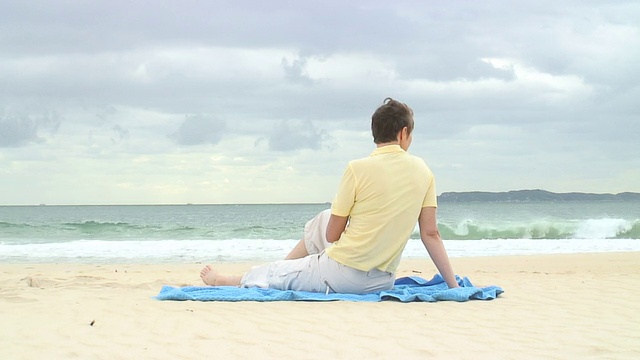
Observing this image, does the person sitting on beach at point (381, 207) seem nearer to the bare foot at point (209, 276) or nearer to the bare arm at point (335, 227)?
the bare arm at point (335, 227)

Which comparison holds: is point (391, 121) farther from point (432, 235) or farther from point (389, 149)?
point (432, 235)

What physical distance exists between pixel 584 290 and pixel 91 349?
4913 mm

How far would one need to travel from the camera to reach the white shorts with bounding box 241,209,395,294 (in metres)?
5.84

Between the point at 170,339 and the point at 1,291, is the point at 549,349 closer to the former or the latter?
the point at 170,339

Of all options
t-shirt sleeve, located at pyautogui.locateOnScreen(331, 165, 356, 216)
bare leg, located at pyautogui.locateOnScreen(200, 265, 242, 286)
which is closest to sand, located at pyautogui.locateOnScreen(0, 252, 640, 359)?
bare leg, located at pyautogui.locateOnScreen(200, 265, 242, 286)

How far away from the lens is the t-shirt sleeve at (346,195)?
546 cm

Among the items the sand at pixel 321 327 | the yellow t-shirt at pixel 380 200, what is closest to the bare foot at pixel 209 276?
the sand at pixel 321 327

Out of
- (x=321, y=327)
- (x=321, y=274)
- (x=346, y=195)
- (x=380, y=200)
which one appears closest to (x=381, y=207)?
(x=380, y=200)

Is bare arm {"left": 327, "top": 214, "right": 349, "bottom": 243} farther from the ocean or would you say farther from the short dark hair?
the ocean

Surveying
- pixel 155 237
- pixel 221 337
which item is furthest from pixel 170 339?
pixel 155 237

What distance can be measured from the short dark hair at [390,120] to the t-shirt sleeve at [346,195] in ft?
1.28

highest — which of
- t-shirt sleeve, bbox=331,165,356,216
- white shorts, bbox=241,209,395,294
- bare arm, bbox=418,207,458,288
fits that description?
t-shirt sleeve, bbox=331,165,356,216

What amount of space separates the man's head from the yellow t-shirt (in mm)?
100

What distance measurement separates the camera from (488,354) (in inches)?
160
